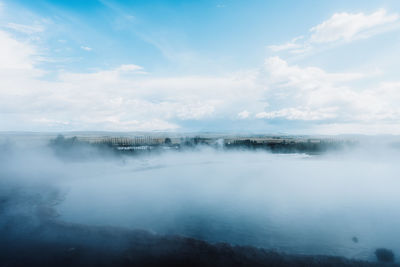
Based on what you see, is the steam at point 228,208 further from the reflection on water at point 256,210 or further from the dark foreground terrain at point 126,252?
the dark foreground terrain at point 126,252

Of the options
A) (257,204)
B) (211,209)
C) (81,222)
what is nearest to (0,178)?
(81,222)

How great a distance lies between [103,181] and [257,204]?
16101 mm

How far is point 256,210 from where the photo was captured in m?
15.5

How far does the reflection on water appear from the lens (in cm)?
1128

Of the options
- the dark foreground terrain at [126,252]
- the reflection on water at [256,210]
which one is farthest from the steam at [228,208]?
the dark foreground terrain at [126,252]

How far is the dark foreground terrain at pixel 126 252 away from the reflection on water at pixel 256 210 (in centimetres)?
95

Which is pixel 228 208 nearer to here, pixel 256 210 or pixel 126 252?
pixel 256 210

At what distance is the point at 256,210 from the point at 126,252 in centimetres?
872

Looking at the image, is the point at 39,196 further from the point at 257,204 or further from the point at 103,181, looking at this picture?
the point at 257,204

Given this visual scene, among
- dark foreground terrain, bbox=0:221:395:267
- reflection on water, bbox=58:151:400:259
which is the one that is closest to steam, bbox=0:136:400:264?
reflection on water, bbox=58:151:400:259

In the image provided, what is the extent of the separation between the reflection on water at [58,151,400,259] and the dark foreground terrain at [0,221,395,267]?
0.95 m

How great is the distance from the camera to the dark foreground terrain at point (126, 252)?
29.2 feet

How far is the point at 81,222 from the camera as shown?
12.8m

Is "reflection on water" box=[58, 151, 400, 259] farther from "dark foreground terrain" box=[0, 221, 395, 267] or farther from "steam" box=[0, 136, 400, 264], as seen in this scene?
"dark foreground terrain" box=[0, 221, 395, 267]
